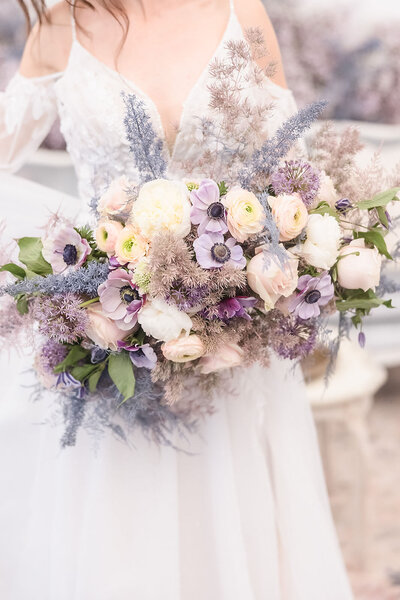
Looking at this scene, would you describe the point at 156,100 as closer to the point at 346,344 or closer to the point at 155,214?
the point at 155,214

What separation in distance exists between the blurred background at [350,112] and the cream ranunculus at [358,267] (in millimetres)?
704

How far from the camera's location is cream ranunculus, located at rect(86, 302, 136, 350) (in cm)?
79

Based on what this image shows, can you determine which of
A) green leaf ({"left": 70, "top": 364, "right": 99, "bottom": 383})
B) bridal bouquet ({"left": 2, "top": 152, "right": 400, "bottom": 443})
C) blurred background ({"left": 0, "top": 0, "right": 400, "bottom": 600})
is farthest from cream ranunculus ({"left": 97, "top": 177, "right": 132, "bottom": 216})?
blurred background ({"left": 0, "top": 0, "right": 400, "bottom": 600})

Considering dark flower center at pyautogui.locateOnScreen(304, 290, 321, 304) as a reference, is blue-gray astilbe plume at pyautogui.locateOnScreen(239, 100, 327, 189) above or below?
above

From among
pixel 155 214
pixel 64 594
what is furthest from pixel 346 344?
pixel 155 214

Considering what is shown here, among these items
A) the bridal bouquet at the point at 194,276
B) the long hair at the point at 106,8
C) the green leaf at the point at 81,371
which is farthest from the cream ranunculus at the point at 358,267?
the long hair at the point at 106,8

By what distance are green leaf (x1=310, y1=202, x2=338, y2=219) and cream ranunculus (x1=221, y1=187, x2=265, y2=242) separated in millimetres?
98

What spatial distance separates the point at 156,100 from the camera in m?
1.11

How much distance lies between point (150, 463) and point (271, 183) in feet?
1.70

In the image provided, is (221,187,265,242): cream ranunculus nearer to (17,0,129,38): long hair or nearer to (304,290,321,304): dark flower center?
(304,290,321,304): dark flower center

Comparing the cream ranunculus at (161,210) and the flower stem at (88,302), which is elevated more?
the cream ranunculus at (161,210)

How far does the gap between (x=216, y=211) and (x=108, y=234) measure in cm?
14

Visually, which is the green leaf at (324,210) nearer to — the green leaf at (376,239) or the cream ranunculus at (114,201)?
the green leaf at (376,239)

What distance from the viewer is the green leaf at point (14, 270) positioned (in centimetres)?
82
